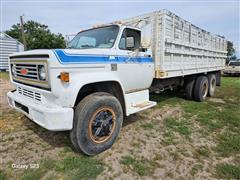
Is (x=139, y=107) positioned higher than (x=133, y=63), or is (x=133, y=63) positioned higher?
(x=133, y=63)

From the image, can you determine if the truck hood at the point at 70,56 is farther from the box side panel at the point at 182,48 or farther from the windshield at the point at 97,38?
the box side panel at the point at 182,48

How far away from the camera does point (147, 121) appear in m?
4.49

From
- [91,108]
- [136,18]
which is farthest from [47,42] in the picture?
[91,108]

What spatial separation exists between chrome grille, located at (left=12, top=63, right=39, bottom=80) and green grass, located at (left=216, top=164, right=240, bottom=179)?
307cm

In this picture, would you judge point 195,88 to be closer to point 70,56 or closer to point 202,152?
point 202,152

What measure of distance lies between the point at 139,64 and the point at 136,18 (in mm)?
1565

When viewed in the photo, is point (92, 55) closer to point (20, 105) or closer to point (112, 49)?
point (112, 49)

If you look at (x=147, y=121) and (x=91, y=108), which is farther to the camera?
(x=147, y=121)

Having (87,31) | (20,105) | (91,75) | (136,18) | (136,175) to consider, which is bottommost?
(136,175)

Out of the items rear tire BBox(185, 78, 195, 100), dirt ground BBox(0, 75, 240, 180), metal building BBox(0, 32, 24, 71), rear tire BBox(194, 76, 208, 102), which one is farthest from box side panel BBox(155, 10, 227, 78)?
metal building BBox(0, 32, 24, 71)

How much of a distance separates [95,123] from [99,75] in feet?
2.60

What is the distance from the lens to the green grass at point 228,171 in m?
2.51

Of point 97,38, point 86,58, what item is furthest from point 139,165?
point 97,38

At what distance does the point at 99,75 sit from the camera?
287cm
